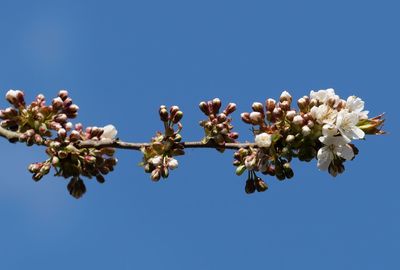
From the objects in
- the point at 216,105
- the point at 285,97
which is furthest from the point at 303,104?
the point at 216,105

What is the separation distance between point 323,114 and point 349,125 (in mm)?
261

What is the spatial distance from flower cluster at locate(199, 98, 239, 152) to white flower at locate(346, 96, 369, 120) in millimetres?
1120

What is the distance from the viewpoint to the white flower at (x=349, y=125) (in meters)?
6.35

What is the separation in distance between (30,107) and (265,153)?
2.34 metres

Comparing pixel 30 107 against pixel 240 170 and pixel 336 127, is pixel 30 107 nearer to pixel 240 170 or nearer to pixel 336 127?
pixel 240 170


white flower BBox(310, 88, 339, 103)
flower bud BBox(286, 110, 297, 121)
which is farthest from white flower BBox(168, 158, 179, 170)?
white flower BBox(310, 88, 339, 103)

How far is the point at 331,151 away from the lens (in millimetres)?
6398

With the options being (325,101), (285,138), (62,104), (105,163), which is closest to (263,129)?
(285,138)

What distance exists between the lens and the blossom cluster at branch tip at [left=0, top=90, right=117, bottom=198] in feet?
21.1

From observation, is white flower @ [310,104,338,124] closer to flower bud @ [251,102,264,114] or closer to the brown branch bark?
flower bud @ [251,102,264,114]

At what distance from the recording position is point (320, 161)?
249 inches

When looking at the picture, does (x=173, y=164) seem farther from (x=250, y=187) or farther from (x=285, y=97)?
(x=285, y=97)

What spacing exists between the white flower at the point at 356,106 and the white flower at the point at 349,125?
22 cm

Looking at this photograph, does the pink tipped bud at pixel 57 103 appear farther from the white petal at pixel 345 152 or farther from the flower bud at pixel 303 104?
the white petal at pixel 345 152
